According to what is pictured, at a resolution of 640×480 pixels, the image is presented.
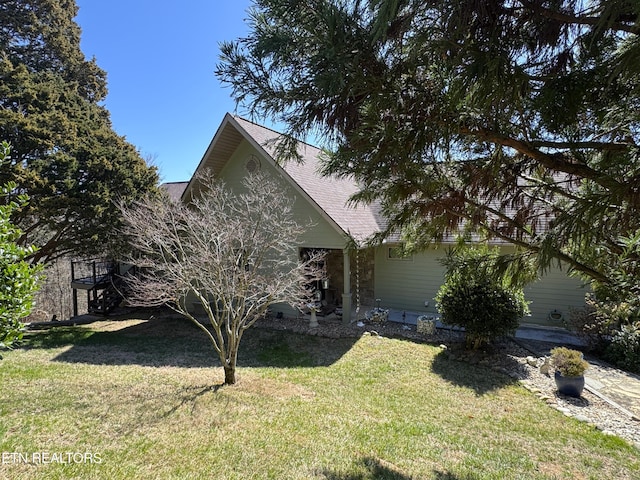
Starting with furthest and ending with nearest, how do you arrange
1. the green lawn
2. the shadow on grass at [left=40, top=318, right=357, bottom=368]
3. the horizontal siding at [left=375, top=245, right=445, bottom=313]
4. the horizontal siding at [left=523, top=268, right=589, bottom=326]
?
the horizontal siding at [left=375, top=245, right=445, bottom=313] < the horizontal siding at [left=523, top=268, right=589, bottom=326] < the shadow on grass at [left=40, top=318, right=357, bottom=368] < the green lawn

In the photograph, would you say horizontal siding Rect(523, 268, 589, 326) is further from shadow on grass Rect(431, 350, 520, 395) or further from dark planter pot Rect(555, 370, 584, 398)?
dark planter pot Rect(555, 370, 584, 398)

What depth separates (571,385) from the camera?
6816 mm

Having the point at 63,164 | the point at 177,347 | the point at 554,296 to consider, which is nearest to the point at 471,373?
the point at 554,296

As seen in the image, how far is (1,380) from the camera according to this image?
6.80m

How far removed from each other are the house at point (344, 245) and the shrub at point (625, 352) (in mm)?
2403

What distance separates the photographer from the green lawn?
4.07m

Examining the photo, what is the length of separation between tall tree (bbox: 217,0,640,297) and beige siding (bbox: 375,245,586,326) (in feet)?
25.7

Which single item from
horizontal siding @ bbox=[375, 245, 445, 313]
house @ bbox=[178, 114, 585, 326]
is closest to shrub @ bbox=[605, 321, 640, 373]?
house @ bbox=[178, 114, 585, 326]

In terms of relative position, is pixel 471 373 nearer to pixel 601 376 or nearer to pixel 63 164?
pixel 601 376

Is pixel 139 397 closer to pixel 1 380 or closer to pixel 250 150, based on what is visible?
pixel 1 380

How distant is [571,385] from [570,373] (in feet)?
0.84

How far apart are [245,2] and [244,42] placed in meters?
0.43

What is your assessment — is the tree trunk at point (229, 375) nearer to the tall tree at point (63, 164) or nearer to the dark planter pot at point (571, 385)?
the dark planter pot at point (571, 385)

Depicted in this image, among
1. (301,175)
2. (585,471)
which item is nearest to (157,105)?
(301,175)
